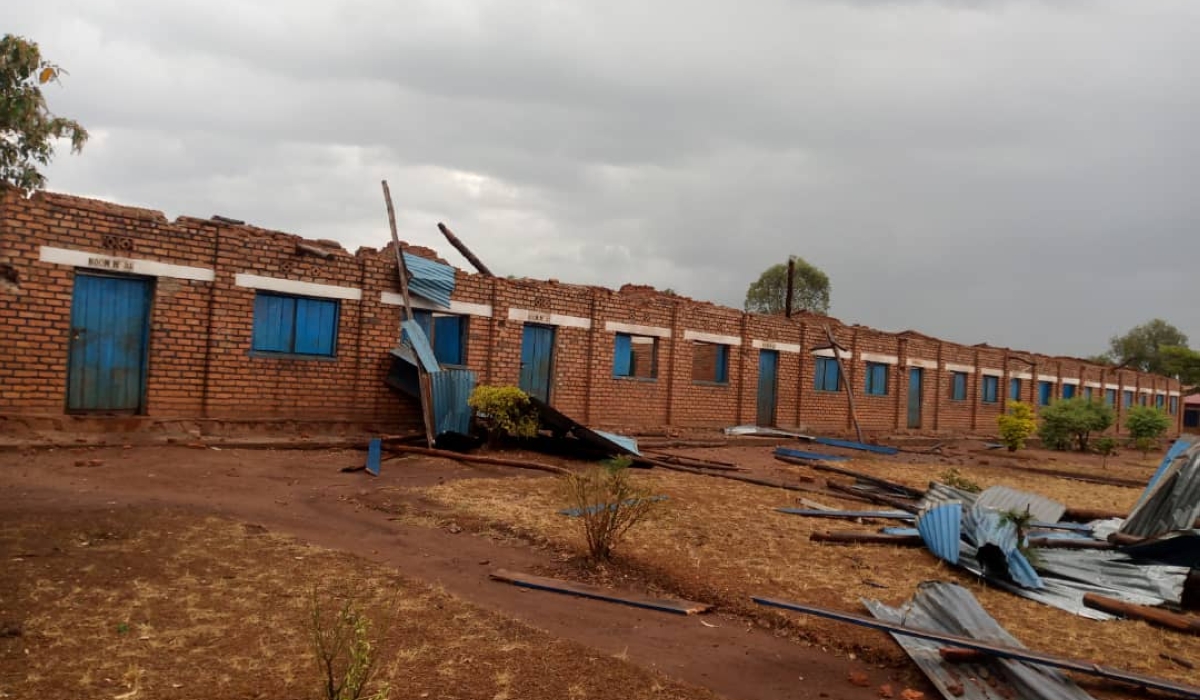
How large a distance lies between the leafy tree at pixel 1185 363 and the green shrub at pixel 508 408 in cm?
4209

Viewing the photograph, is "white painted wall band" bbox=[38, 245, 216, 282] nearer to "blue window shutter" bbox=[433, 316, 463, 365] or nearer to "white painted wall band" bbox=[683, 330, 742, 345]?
"blue window shutter" bbox=[433, 316, 463, 365]

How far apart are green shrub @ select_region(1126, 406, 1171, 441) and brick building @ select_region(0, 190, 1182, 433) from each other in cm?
1143

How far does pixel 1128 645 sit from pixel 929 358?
Result: 74.8 ft

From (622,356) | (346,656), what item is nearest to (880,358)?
(622,356)

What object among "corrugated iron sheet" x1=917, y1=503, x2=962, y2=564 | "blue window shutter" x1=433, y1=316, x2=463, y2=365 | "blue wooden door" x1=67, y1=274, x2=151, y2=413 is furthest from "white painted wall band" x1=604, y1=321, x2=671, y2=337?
"corrugated iron sheet" x1=917, y1=503, x2=962, y2=564

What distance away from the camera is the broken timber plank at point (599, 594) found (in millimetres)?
5312

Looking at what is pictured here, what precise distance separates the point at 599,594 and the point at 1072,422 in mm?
22093

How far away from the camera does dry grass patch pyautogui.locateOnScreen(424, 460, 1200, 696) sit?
16.7ft

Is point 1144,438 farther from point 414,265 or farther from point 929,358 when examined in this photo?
point 414,265

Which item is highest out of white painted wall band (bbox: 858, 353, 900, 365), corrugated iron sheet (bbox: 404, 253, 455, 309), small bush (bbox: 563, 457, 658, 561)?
corrugated iron sheet (bbox: 404, 253, 455, 309)

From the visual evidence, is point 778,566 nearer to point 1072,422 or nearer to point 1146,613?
point 1146,613

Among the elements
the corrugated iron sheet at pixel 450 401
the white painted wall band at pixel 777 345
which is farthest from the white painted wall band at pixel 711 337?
the corrugated iron sheet at pixel 450 401

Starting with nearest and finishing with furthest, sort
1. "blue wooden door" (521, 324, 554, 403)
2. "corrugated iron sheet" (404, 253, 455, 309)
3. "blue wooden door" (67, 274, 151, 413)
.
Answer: "blue wooden door" (67, 274, 151, 413), "corrugated iron sheet" (404, 253, 455, 309), "blue wooden door" (521, 324, 554, 403)

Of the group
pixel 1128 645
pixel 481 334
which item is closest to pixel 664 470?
pixel 481 334
